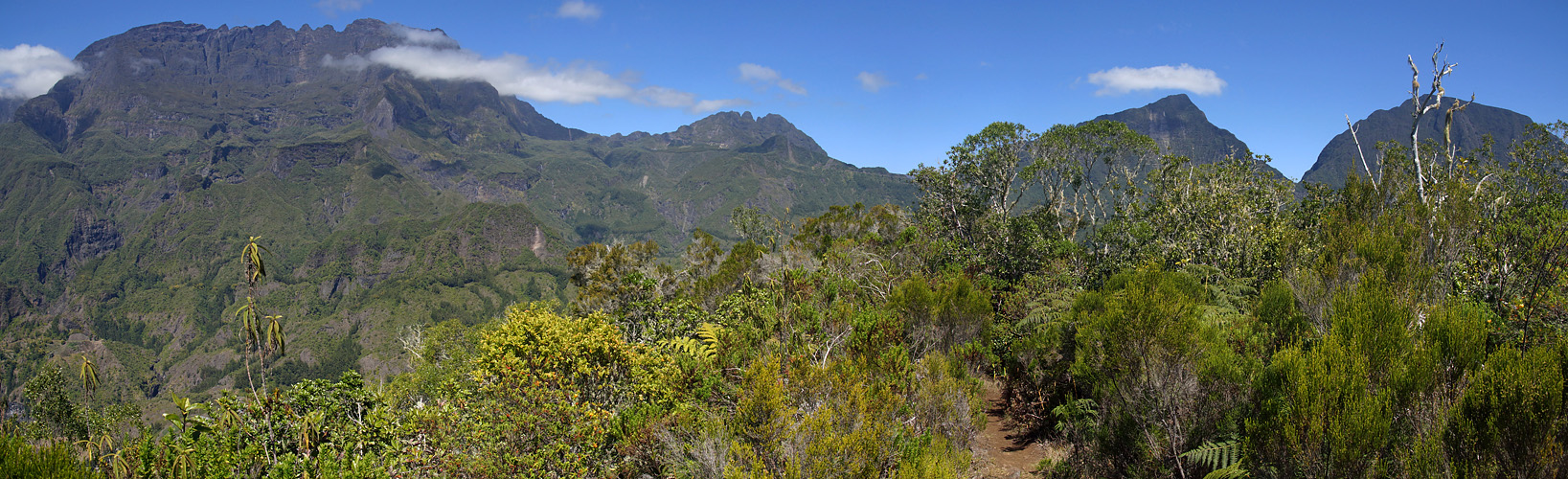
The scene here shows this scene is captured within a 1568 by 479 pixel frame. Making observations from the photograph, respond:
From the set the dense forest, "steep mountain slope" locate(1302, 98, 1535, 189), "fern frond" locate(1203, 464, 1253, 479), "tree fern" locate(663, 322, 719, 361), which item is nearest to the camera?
the dense forest

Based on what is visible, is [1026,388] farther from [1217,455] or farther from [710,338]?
[710,338]

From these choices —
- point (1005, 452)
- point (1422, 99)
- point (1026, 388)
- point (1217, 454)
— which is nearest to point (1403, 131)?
point (1422, 99)

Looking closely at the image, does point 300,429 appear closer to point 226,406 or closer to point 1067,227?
point 226,406

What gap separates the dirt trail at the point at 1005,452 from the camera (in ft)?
33.8

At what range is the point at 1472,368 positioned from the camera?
5289 mm

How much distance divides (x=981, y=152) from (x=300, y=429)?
79.0ft

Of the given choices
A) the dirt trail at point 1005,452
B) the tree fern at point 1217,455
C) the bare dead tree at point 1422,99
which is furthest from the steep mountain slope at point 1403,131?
the tree fern at point 1217,455

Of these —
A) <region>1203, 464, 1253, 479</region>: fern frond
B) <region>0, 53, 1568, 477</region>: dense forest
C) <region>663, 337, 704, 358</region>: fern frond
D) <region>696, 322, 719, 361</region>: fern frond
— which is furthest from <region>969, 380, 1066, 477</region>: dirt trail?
<region>663, 337, 704, 358</region>: fern frond

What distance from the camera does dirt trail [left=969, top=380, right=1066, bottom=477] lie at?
10312mm

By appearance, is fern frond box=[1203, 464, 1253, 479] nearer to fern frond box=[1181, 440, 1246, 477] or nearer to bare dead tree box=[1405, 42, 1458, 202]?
fern frond box=[1181, 440, 1246, 477]

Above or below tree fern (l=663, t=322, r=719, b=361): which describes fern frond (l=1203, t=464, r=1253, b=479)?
above

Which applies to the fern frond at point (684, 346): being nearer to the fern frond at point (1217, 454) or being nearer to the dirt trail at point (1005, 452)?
the dirt trail at point (1005, 452)

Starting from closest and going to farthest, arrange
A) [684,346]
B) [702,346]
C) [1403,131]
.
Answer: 1. [702,346]
2. [684,346]
3. [1403,131]

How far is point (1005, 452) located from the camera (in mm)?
11617
